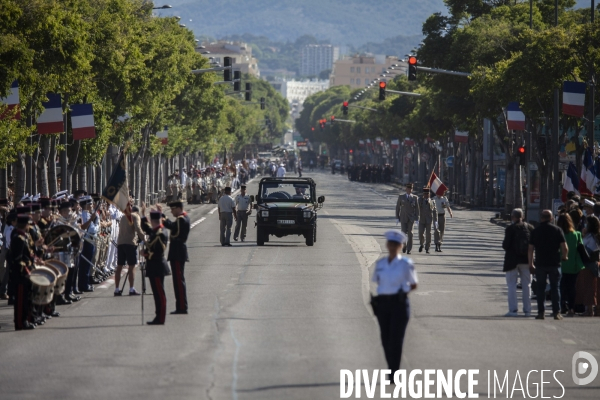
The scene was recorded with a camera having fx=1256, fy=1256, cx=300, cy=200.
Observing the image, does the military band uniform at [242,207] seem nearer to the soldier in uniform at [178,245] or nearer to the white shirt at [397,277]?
the soldier in uniform at [178,245]

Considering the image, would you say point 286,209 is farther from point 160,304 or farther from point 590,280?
point 160,304

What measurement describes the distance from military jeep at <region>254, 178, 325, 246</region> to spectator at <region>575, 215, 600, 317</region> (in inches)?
564

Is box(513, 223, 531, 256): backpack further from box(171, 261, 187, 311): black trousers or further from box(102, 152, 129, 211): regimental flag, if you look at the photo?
box(102, 152, 129, 211): regimental flag

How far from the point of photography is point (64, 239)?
62.8 ft

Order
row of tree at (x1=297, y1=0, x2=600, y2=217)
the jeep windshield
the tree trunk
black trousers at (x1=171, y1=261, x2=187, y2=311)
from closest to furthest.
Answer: black trousers at (x1=171, y1=261, x2=187, y2=311) < the jeep windshield < the tree trunk < row of tree at (x1=297, y1=0, x2=600, y2=217)

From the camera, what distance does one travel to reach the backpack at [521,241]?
18.9 m

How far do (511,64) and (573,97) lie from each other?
7179mm

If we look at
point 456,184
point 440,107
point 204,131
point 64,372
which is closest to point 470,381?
point 64,372

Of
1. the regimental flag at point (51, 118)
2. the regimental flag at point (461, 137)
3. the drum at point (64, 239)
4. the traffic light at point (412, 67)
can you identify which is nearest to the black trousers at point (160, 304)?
the drum at point (64, 239)

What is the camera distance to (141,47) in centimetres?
4203

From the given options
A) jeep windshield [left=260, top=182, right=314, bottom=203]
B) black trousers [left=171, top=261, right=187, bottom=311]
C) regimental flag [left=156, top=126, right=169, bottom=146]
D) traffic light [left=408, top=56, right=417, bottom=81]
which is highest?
traffic light [left=408, top=56, right=417, bottom=81]

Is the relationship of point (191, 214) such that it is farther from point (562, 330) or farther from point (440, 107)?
point (562, 330)

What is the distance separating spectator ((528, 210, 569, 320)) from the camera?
1836cm

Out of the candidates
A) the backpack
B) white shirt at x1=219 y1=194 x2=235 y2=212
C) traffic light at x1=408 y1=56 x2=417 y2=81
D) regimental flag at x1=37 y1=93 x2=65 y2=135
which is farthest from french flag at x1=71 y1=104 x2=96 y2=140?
the backpack
